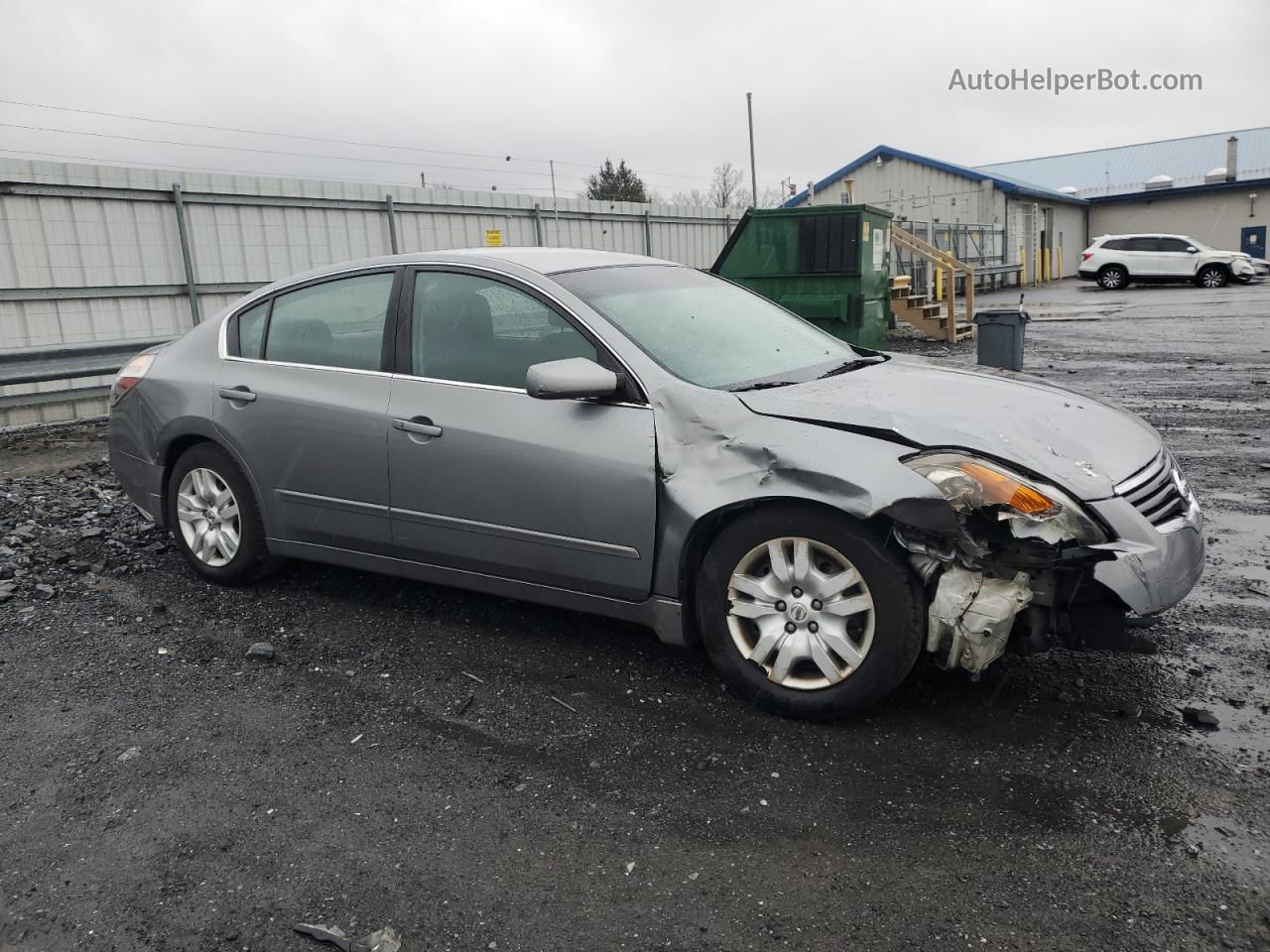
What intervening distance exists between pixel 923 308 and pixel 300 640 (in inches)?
613

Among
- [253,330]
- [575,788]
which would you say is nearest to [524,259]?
[253,330]

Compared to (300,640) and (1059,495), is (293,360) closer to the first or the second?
(300,640)

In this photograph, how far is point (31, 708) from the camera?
3.79 m

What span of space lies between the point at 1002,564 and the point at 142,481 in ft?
13.6

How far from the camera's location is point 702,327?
13.9 ft

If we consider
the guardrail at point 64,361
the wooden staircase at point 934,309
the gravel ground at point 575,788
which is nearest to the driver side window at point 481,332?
the gravel ground at point 575,788

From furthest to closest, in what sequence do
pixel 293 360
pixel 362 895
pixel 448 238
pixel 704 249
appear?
1. pixel 704 249
2. pixel 448 238
3. pixel 293 360
4. pixel 362 895

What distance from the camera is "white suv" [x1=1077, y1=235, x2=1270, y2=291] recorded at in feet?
104

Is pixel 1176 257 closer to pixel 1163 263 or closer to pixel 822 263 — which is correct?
pixel 1163 263

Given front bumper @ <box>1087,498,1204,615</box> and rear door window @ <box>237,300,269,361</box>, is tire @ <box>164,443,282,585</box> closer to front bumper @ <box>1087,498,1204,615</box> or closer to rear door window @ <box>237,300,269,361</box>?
rear door window @ <box>237,300,269,361</box>

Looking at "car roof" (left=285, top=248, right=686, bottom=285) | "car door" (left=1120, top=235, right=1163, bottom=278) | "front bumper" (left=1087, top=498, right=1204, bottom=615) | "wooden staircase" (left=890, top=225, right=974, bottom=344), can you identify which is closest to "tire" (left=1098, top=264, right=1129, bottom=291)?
"car door" (left=1120, top=235, right=1163, bottom=278)

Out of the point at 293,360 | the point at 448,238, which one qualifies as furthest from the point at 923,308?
the point at 293,360

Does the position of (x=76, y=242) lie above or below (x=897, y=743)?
above

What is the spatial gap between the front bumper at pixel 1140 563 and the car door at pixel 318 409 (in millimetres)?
2734
